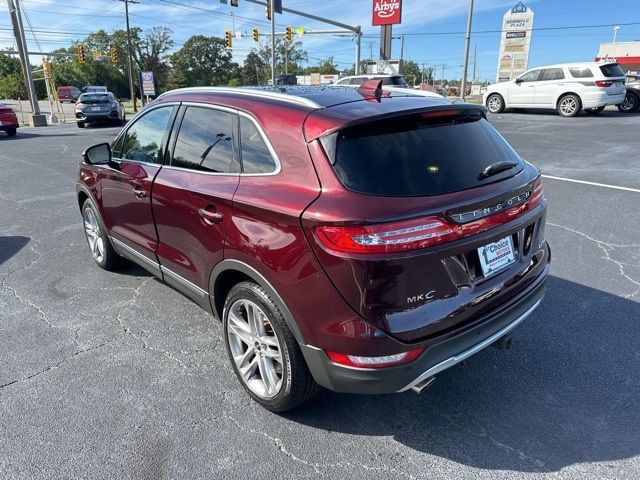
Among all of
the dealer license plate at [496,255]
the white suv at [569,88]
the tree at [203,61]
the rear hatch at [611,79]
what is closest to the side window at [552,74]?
the white suv at [569,88]

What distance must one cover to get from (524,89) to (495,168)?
61.9ft

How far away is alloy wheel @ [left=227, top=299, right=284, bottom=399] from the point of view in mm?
2629

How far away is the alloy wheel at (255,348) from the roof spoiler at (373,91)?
Result: 53.5 inches

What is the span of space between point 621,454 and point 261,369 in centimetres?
192

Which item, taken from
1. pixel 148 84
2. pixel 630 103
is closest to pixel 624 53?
pixel 630 103

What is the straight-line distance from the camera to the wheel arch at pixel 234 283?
7.70ft

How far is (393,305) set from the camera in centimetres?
210

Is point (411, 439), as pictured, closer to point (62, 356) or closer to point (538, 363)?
point (538, 363)

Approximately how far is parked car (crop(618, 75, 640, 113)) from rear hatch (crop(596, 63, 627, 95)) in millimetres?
1521

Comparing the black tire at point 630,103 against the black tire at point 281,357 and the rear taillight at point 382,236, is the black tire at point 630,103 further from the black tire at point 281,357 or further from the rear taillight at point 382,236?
the black tire at point 281,357

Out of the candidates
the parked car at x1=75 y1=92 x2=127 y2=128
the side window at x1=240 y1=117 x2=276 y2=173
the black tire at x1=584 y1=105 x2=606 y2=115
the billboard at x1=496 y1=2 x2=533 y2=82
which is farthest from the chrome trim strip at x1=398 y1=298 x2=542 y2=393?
the billboard at x1=496 y1=2 x2=533 y2=82

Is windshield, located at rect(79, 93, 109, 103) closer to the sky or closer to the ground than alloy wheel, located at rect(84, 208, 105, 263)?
closer to the sky

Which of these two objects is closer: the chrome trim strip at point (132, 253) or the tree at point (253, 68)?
the chrome trim strip at point (132, 253)

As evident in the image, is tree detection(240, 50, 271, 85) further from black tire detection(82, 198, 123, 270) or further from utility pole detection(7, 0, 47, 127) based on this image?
black tire detection(82, 198, 123, 270)
